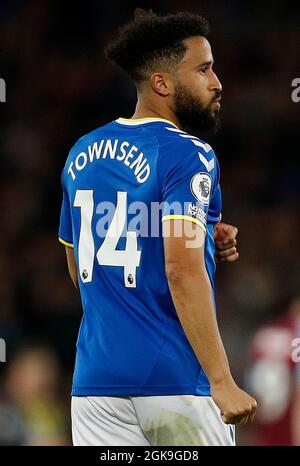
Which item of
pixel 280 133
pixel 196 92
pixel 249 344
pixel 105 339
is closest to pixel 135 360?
pixel 105 339

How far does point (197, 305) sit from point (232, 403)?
31 centimetres

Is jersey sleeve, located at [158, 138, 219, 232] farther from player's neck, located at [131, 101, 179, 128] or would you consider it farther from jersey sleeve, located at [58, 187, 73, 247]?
jersey sleeve, located at [58, 187, 73, 247]

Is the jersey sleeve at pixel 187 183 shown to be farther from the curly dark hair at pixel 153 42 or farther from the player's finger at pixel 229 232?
the curly dark hair at pixel 153 42

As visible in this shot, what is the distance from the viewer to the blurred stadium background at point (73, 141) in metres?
8.36

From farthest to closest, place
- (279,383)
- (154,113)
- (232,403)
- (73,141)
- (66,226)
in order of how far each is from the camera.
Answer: (73,141) → (279,383) → (66,226) → (154,113) → (232,403)

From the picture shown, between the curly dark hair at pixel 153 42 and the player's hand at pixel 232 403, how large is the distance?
1131 mm

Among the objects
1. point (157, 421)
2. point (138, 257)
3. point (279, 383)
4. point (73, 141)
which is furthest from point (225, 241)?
point (73, 141)

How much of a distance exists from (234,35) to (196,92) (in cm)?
769

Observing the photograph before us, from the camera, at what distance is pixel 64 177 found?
11.9 feet

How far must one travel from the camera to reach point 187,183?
3248 mm

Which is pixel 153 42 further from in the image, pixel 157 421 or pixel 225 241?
pixel 157 421

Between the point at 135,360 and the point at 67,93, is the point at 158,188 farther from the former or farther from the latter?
the point at 67,93

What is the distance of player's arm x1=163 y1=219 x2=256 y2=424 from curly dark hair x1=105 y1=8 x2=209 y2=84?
687 mm

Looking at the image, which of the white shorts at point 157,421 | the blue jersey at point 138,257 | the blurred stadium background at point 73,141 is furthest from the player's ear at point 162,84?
the blurred stadium background at point 73,141
